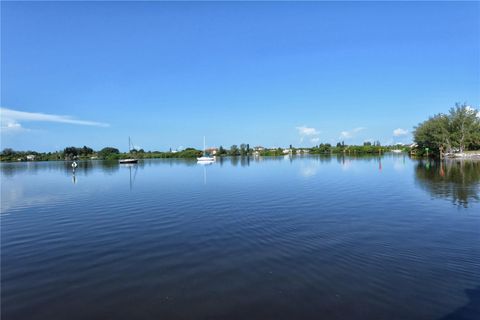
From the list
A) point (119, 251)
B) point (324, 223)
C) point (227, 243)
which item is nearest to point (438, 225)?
point (324, 223)

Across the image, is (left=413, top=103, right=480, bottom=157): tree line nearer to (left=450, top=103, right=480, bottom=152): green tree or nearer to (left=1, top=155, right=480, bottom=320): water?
(left=450, top=103, right=480, bottom=152): green tree

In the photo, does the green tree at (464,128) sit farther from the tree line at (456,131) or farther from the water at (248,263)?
the water at (248,263)

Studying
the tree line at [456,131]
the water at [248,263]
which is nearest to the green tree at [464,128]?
the tree line at [456,131]

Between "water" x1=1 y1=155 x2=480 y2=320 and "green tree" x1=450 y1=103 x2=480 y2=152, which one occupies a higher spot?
"green tree" x1=450 y1=103 x2=480 y2=152

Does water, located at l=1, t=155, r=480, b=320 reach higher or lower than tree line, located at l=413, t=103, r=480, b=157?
lower

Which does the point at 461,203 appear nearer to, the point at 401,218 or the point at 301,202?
the point at 401,218

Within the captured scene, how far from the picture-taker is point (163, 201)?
2195 centimetres

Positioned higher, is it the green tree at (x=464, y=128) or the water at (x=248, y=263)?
the green tree at (x=464, y=128)

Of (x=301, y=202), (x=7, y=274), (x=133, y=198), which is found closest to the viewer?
(x=7, y=274)

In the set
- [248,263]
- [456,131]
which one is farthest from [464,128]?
[248,263]

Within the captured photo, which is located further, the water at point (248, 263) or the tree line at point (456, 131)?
the tree line at point (456, 131)

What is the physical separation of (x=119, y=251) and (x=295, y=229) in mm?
6874

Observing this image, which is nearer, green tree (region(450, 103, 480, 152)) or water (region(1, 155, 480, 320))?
water (region(1, 155, 480, 320))

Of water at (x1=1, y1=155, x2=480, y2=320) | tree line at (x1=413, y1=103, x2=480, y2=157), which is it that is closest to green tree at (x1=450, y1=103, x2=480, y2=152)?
tree line at (x1=413, y1=103, x2=480, y2=157)
